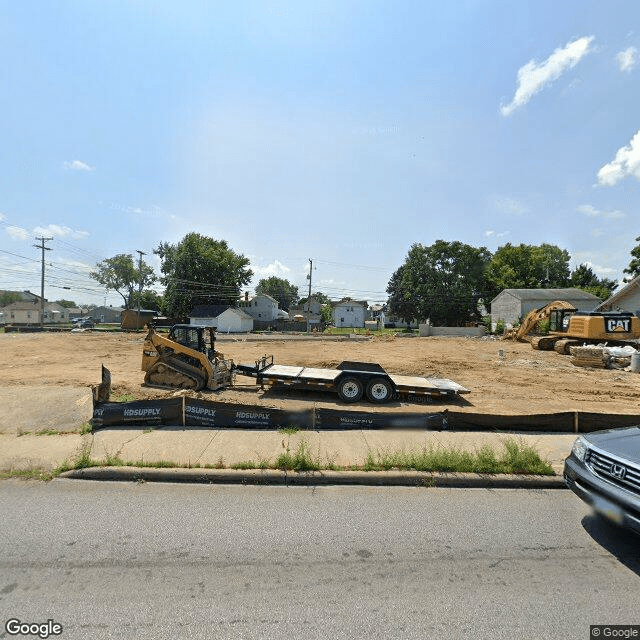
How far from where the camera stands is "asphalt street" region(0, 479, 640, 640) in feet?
8.99

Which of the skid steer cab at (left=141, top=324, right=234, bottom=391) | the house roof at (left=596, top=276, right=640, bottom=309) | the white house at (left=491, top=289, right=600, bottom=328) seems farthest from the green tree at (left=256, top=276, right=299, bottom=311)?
the skid steer cab at (left=141, top=324, right=234, bottom=391)

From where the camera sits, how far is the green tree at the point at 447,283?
62750 mm

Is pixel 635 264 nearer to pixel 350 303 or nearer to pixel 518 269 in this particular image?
pixel 518 269

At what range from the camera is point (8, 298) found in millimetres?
131375

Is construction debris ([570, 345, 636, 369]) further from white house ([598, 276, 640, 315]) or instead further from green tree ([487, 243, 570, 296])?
green tree ([487, 243, 570, 296])

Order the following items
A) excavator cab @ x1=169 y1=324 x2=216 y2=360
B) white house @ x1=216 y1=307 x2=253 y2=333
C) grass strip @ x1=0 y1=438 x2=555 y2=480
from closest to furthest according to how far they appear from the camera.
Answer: grass strip @ x1=0 y1=438 x2=555 y2=480 → excavator cab @ x1=169 y1=324 x2=216 y2=360 → white house @ x1=216 y1=307 x2=253 y2=333

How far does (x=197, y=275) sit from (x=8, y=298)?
111198 millimetres

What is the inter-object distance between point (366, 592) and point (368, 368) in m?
8.31

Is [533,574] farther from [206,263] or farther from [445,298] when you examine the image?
[206,263]

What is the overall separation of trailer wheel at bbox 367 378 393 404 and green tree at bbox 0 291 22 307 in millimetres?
162553

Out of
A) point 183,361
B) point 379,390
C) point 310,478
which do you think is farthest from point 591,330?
point 310,478

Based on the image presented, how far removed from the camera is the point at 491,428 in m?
7.43

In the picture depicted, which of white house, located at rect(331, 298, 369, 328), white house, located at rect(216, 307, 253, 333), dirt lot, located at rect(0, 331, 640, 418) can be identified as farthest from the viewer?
white house, located at rect(331, 298, 369, 328)

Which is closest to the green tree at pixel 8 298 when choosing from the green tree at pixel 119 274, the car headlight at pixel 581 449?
the green tree at pixel 119 274
